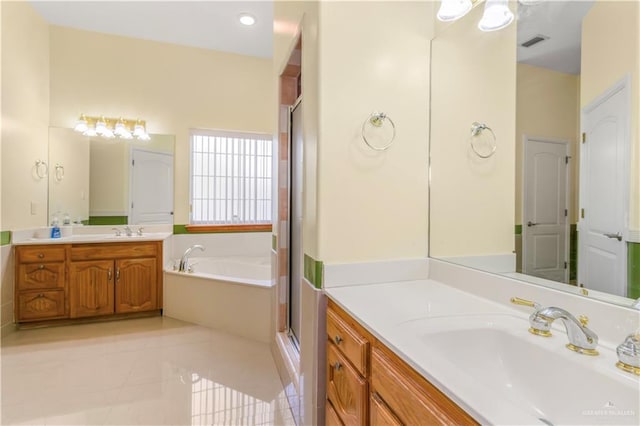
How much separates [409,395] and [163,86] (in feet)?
13.6

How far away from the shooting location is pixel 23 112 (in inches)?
120

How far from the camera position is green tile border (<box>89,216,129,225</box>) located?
144 inches

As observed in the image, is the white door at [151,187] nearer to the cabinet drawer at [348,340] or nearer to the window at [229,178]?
the window at [229,178]

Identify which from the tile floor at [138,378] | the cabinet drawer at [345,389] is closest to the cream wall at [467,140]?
the cabinet drawer at [345,389]

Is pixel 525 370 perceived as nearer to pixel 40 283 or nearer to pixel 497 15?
pixel 497 15

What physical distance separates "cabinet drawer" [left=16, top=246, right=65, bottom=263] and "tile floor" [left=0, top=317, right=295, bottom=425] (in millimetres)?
665

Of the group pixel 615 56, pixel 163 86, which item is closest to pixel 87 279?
pixel 163 86

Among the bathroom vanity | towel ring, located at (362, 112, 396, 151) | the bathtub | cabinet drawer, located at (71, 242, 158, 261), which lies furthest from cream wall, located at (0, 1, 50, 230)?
towel ring, located at (362, 112, 396, 151)

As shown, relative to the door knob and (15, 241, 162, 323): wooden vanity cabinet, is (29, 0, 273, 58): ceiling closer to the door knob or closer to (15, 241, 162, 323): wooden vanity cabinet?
(15, 241, 162, 323): wooden vanity cabinet

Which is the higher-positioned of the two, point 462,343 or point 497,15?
point 497,15

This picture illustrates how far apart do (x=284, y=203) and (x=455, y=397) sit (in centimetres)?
186

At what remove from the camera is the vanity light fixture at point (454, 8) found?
1472 mm

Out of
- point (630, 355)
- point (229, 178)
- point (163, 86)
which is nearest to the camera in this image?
point (630, 355)

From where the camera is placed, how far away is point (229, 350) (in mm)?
2615
